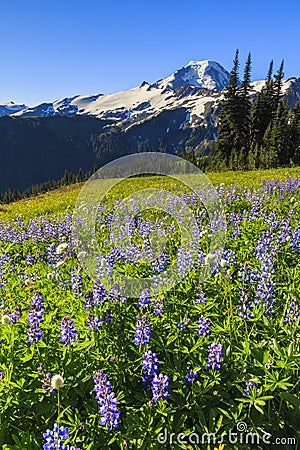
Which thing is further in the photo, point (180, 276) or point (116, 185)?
point (116, 185)

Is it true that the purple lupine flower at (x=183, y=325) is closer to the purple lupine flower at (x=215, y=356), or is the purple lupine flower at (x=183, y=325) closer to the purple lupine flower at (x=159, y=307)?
the purple lupine flower at (x=159, y=307)

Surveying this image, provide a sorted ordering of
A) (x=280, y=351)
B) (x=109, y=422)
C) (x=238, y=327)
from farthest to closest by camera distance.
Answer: (x=238, y=327), (x=280, y=351), (x=109, y=422)

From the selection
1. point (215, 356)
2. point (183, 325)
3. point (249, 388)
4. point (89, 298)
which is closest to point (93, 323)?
point (89, 298)

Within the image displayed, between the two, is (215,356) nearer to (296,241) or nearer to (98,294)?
(98,294)

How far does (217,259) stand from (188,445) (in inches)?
85.9

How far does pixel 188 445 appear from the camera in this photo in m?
2.68

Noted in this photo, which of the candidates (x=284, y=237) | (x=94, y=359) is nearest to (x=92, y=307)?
(x=94, y=359)

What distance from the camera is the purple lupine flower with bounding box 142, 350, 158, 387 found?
286cm

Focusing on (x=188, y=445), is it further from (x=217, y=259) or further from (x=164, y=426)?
(x=217, y=259)

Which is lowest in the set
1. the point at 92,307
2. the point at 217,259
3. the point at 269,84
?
the point at 92,307

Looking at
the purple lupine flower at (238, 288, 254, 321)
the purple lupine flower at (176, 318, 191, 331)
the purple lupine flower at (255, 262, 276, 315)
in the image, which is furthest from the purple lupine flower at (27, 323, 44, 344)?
the purple lupine flower at (255, 262, 276, 315)

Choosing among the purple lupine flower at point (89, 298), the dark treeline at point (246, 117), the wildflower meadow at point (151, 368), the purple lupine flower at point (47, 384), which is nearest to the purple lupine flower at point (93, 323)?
the wildflower meadow at point (151, 368)

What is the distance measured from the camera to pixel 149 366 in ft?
9.46

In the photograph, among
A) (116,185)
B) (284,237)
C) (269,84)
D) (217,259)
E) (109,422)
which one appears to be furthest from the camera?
(269,84)
